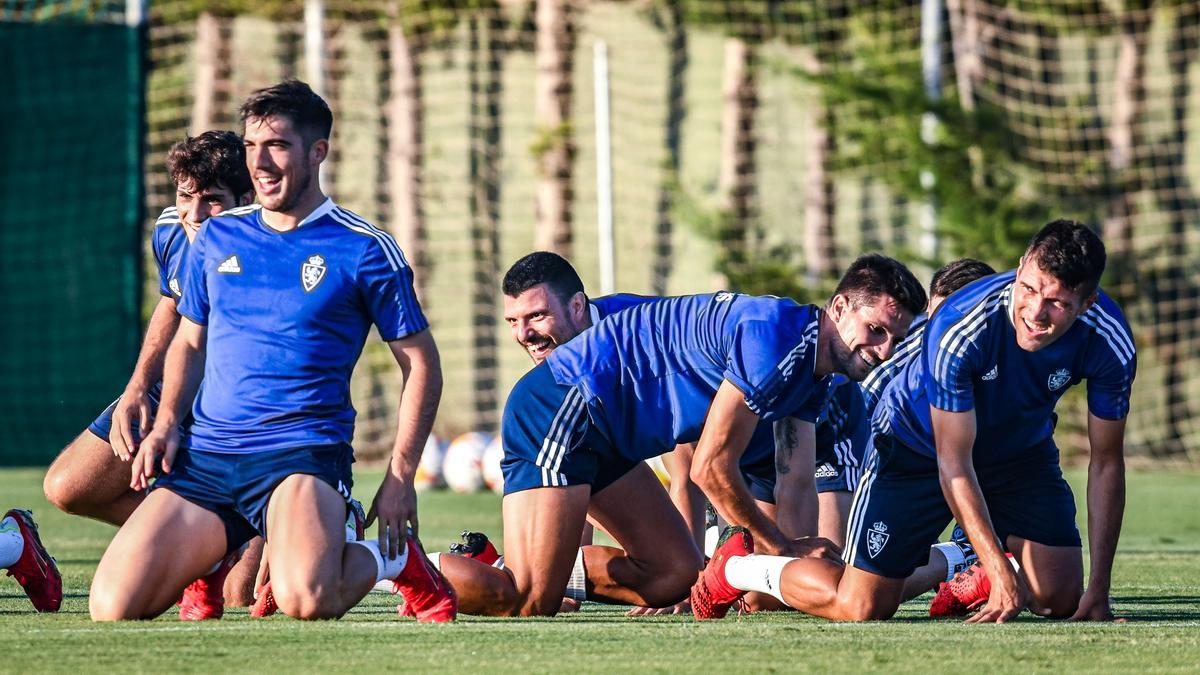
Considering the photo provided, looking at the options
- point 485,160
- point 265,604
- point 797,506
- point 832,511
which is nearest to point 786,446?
point 797,506

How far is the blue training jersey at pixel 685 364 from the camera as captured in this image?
580 cm

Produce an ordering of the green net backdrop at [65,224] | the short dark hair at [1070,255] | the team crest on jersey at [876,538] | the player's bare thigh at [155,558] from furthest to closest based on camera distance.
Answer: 1. the green net backdrop at [65,224]
2. the team crest on jersey at [876,538]
3. the short dark hair at [1070,255]
4. the player's bare thigh at [155,558]

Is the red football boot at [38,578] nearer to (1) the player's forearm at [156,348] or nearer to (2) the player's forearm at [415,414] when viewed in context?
(1) the player's forearm at [156,348]

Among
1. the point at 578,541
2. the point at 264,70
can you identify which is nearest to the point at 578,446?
the point at 578,541

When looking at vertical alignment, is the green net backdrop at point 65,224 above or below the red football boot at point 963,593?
above

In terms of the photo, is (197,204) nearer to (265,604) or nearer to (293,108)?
(293,108)

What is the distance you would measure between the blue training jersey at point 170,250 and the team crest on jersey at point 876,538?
258 cm

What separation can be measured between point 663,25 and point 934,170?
4.23m

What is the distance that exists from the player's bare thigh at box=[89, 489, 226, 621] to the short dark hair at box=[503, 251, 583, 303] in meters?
1.53

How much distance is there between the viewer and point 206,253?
5801mm

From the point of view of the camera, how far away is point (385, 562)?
18.0 feet

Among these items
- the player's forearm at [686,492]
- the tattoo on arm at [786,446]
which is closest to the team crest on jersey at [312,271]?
the tattoo on arm at [786,446]

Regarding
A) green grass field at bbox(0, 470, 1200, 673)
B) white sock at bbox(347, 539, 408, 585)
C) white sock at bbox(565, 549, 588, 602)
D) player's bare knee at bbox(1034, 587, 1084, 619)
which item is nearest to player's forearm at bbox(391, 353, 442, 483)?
white sock at bbox(347, 539, 408, 585)

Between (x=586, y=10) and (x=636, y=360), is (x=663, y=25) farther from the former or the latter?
(x=636, y=360)
